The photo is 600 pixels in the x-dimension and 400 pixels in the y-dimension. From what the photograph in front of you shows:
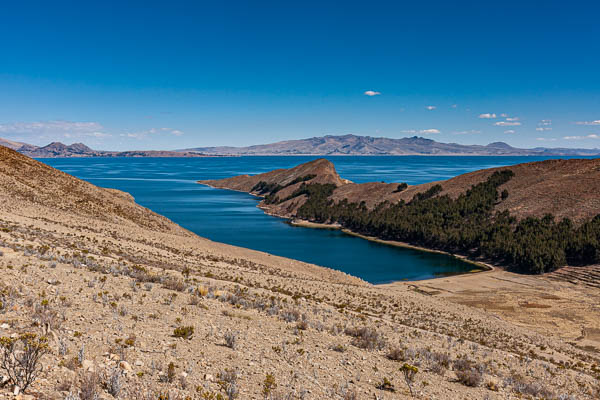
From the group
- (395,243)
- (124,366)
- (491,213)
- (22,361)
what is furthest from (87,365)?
(491,213)

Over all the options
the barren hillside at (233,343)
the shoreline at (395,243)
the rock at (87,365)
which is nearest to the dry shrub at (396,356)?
the barren hillside at (233,343)

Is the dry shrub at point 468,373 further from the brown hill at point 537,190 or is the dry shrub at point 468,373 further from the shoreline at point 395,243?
the brown hill at point 537,190

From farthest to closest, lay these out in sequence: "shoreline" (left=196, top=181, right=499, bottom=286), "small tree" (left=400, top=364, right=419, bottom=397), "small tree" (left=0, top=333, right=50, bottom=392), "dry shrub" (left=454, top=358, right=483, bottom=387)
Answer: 1. "shoreline" (left=196, top=181, right=499, bottom=286)
2. "dry shrub" (left=454, top=358, right=483, bottom=387)
3. "small tree" (left=400, top=364, right=419, bottom=397)
4. "small tree" (left=0, top=333, right=50, bottom=392)

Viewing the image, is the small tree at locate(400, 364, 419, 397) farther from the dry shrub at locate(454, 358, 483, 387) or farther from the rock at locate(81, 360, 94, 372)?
the rock at locate(81, 360, 94, 372)

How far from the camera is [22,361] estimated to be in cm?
766

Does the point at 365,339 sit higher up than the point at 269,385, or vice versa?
the point at 269,385

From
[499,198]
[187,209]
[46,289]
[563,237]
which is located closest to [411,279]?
[563,237]

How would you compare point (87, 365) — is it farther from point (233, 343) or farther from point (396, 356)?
point (396, 356)

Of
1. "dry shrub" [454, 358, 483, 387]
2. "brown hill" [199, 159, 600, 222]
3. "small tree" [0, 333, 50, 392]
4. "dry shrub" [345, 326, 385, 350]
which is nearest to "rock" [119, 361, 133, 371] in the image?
"small tree" [0, 333, 50, 392]

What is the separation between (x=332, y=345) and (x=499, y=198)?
3143 inches

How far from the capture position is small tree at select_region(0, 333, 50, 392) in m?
7.10

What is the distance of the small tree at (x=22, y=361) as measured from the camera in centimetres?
710

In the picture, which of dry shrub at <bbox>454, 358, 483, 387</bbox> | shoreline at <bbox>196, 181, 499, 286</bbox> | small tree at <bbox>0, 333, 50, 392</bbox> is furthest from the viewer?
shoreline at <bbox>196, 181, 499, 286</bbox>

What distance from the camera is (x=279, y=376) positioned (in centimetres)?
1033
